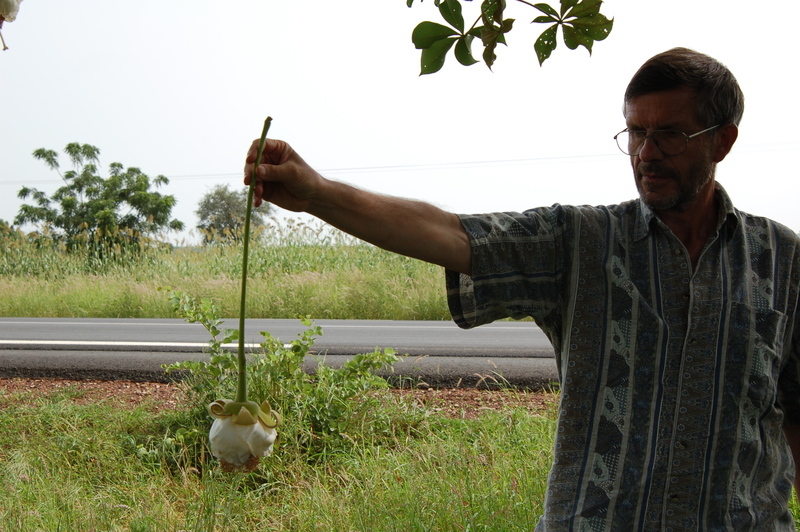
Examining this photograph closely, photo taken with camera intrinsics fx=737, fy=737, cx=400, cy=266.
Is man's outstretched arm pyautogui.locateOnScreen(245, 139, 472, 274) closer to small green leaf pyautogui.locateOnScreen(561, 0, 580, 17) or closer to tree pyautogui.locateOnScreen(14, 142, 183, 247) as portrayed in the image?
small green leaf pyautogui.locateOnScreen(561, 0, 580, 17)

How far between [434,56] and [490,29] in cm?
14

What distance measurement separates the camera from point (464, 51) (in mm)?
1362

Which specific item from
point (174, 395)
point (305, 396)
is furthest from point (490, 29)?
point (174, 395)

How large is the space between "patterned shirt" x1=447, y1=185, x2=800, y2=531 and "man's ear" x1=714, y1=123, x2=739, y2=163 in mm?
198

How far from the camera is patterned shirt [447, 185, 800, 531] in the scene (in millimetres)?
1387

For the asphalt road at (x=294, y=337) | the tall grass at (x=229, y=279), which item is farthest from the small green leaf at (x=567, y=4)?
the tall grass at (x=229, y=279)

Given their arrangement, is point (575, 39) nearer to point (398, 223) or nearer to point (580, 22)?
point (580, 22)

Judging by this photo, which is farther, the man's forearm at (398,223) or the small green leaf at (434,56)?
the small green leaf at (434,56)

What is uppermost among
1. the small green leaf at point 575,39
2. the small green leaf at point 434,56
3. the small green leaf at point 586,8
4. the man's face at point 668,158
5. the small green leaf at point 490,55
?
the small green leaf at point 586,8

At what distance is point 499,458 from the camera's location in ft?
9.61

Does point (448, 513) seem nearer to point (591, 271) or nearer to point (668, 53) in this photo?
point (591, 271)

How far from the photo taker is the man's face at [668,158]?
1489 millimetres

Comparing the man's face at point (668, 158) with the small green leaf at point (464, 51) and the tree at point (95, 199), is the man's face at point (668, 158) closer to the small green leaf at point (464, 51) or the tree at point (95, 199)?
A: the small green leaf at point (464, 51)

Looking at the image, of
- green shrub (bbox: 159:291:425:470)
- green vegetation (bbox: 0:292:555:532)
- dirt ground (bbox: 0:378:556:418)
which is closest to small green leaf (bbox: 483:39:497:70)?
green vegetation (bbox: 0:292:555:532)
